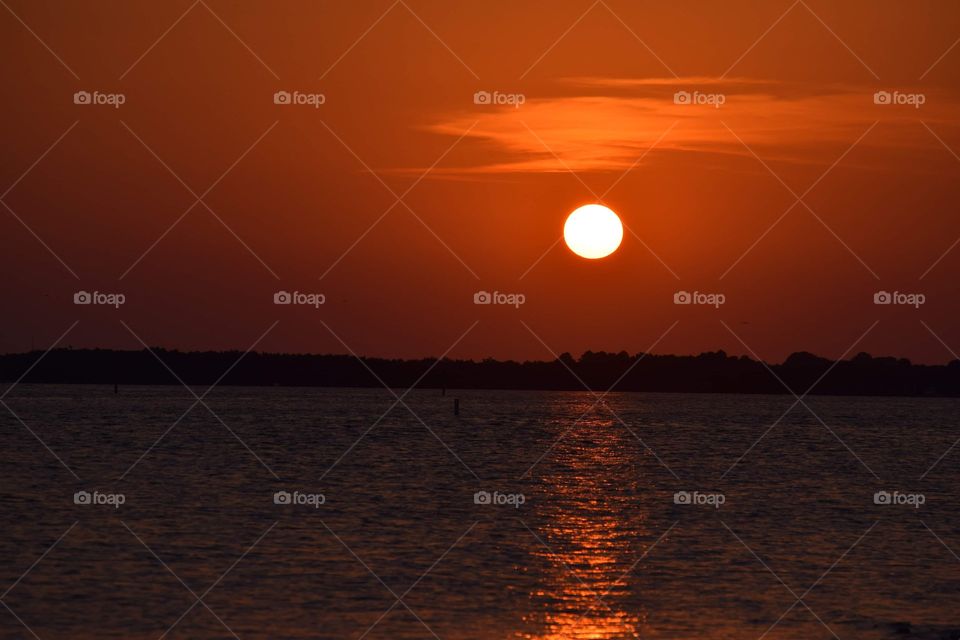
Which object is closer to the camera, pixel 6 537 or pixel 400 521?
pixel 6 537

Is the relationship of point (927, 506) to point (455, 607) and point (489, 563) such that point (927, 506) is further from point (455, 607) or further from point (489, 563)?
point (455, 607)

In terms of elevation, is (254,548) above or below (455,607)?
above

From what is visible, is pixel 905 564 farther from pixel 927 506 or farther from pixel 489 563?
pixel 927 506

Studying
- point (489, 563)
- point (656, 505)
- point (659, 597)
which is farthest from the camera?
point (656, 505)

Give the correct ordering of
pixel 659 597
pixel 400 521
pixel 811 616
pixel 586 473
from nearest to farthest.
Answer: pixel 811 616
pixel 659 597
pixel 400 521
pixel 586 473

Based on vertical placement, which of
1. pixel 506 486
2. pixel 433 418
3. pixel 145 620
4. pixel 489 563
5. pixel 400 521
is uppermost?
pixel 433 418

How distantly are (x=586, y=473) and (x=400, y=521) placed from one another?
110 ft

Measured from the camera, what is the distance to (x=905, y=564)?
37312mm

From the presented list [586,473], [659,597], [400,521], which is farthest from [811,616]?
[586,473]

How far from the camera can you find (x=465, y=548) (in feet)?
128

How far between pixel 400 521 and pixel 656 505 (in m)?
13.8

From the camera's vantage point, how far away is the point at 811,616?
28797 mm

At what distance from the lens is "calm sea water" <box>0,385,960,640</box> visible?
2764 cm

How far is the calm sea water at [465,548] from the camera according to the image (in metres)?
27.6
